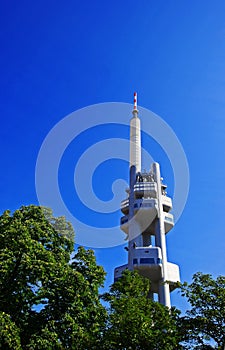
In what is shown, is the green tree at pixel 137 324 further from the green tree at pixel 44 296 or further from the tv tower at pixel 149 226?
the tv tower at pixel 149 226

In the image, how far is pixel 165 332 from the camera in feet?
51.7

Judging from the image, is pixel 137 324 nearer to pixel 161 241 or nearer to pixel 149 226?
pixel 161 241

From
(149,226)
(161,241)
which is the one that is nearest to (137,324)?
(161,241)

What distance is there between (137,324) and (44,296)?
4.74 meters

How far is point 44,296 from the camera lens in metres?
17.2

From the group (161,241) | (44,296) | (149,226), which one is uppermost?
(149,226)

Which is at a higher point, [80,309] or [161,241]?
[161,241]

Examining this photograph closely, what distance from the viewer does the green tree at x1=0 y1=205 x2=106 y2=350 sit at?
15.9 metres

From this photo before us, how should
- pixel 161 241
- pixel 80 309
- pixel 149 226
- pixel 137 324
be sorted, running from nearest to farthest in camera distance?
pixel 137 324, pixel 80 309, pixel 161 241, pixel 149 226

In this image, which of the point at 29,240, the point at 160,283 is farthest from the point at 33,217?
the point at 160,283

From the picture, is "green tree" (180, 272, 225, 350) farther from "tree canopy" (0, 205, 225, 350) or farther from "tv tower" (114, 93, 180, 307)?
"tv tower" (114, 93, 180, 307)

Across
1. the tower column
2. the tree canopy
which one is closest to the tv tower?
the tower column

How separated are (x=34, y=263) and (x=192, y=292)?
725 centimetres

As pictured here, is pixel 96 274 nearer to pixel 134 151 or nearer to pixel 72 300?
pixel 72 300
